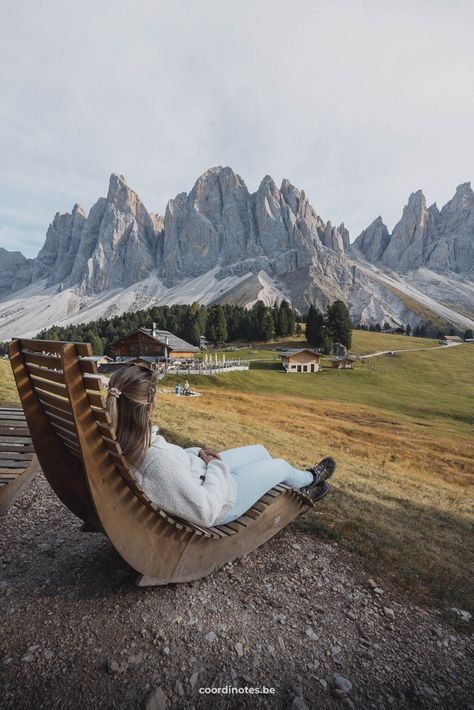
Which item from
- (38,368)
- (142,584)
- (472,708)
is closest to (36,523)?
(142,584)

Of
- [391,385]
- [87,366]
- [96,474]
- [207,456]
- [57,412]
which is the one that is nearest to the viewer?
[87,366]

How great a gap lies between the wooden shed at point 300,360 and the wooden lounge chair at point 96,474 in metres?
59.2

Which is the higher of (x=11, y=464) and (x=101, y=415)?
(x=101, y=415)

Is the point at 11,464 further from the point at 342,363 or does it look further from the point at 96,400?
the point at 342,363

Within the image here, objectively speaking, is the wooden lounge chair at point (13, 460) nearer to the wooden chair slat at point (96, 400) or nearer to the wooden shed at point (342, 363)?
A: the wooden chair slat at point (96, 400)

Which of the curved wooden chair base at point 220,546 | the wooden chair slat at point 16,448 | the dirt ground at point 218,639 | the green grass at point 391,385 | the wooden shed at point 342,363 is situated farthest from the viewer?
the wooden shed at point 342,363

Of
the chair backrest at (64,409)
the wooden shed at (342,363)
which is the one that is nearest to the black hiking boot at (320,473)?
the chair backrest at (64,409)

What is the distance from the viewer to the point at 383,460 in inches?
671

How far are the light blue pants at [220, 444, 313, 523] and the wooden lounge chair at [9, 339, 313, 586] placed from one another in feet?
0.78

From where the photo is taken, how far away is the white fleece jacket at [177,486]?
11.4ft

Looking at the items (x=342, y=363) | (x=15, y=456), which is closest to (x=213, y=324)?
(x=342, y=363)

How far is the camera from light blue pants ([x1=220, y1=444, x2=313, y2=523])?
14.5 feet

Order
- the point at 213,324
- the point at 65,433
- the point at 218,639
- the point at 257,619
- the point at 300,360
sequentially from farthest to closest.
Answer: the point at 213,324 < the point at 300,360 < the point at 257,619 < the point at 218,639 < the point at 65,433

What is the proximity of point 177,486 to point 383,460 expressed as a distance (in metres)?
15.8
